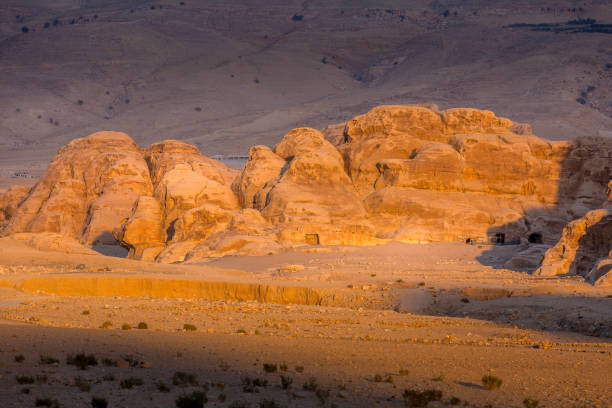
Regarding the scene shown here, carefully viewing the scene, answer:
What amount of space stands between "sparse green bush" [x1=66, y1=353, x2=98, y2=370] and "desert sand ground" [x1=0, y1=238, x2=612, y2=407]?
0.12 metres

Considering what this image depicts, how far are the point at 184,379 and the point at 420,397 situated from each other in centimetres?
379

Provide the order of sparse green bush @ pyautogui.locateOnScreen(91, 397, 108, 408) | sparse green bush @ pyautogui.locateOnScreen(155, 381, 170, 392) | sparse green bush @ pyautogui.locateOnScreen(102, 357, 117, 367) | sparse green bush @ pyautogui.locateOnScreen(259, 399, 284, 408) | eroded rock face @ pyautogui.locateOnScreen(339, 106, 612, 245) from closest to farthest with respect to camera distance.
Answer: sparse green bush @ pyautogui.locateOnScreen(91, 397, 108, 408) < sparse green bush @ pyautogui.locateOnScreen(259, 399, 284, 408) < sparse green bush @ pyautogui.locateOnScreen(155, 381, 170, 392) < sparse green bush @ pyautogui.locateOnScreen(102, 357, 117, 367) < eroded rock face @ pyautogui.locateOnScreen(339, 106, 612, 245)

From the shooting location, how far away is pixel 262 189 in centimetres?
4988

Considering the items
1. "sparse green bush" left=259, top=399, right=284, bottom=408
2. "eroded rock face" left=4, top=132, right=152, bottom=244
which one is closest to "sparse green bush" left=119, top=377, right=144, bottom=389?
"sparse green bush" left=259, top=399, right=284, bottom=408

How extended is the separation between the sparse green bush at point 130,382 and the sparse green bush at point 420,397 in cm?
416

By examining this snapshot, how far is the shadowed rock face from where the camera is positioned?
45.3m

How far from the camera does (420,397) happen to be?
37.4 feet

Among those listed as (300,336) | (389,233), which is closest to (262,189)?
(389,233)

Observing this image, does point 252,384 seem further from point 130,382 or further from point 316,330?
point 316,330

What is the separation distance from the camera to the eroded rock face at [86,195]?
54281 mm

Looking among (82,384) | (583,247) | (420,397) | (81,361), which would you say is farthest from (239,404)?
(583,247)

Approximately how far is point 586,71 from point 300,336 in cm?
16438

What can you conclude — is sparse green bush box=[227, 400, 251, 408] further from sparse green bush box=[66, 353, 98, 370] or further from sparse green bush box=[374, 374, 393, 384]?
sparse green bush box=[66, 353, 98, 370]

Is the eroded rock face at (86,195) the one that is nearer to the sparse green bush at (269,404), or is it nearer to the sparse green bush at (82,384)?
the sparse green bush at (82,384)
